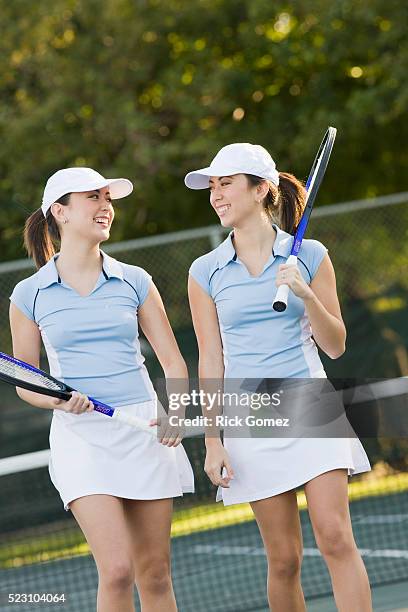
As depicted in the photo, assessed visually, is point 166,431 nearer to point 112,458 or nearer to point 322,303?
point 112,458

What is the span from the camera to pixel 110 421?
4.73 meters

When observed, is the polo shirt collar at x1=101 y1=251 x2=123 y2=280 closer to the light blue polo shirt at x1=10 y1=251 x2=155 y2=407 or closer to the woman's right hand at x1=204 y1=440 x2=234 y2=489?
the light blue polo shirt at x1=10 y1=251 x2=155 y2=407

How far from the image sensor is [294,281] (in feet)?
14.6

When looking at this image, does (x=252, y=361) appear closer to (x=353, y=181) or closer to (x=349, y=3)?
(x=349, y=3)

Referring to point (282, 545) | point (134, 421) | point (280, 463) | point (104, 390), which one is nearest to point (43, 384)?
point (104, 390)

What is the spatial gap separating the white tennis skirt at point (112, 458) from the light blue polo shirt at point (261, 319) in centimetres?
39

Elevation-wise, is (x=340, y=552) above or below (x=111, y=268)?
below

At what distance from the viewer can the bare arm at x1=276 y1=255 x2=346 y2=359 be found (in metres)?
4.46

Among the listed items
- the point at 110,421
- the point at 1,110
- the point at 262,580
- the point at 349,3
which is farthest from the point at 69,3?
the point at 110,421

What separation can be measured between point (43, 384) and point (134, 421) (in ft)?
1.18

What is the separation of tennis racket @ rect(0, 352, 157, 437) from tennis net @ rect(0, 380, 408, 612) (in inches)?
53.9

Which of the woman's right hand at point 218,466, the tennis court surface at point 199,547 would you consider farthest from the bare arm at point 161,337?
the tennis court surface at point 199,547

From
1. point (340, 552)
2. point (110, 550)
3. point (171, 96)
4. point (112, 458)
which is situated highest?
point (171, 96)

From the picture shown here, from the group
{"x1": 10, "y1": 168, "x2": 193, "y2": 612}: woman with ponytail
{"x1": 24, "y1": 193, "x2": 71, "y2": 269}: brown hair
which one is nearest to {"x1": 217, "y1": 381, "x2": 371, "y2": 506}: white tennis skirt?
{"x1": 10, "y1": 168, "x2": 193, "y2": 612}: woman with ponytail
